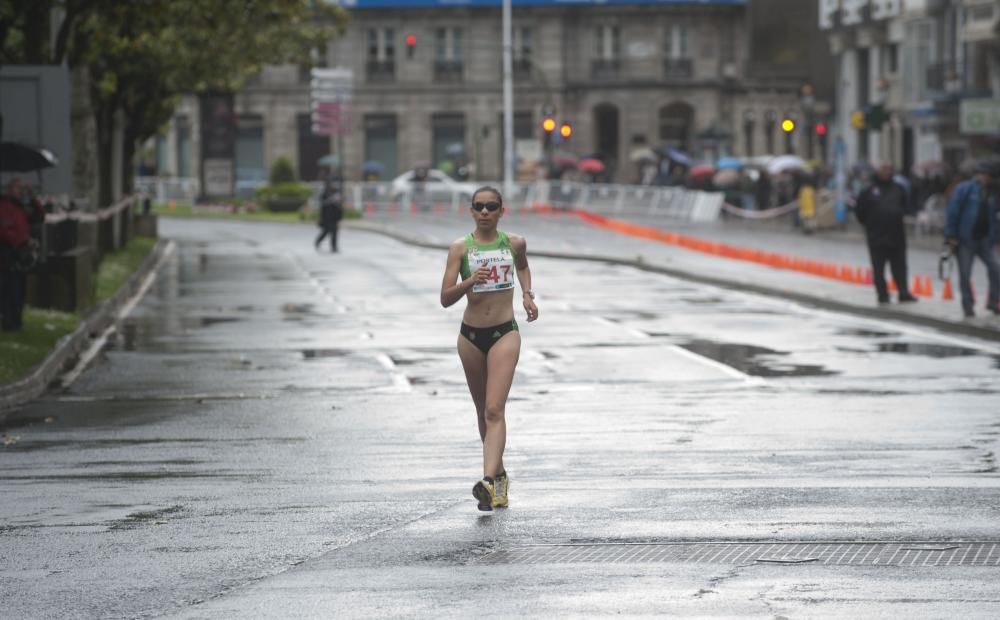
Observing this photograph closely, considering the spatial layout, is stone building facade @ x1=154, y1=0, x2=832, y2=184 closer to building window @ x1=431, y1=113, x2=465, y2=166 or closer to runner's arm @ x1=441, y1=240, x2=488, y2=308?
building window @ x1=431, y1=113, x2=465, y2=166

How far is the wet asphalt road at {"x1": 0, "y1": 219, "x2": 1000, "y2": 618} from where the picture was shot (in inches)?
335

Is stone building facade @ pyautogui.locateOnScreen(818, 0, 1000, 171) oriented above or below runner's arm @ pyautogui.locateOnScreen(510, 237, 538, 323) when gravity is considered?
above

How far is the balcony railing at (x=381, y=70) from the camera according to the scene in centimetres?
9488

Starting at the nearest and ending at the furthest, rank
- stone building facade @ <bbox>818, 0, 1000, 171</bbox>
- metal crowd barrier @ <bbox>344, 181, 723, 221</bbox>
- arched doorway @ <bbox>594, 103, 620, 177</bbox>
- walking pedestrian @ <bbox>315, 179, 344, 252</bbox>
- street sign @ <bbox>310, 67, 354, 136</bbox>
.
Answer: walking pedestrian @ <bbox>315, 179, 344, 252</bbox> → stone building facade @ <bbox>818, 0, 1000, 171</bbox> → metal crowd barrier @ <bbox>344, 181, 723, 221</bbox> → street sign @ <bbox>310, 67, 354, 136</bbox> → arched doorway @ <bbox>594, 103, 620, 177</bbox>

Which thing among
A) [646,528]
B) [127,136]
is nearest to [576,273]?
[127,136]

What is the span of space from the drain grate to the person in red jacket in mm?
13208

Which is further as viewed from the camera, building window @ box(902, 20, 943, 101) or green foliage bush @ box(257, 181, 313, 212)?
green foliage bush @ box(257, 181, 313, 212)

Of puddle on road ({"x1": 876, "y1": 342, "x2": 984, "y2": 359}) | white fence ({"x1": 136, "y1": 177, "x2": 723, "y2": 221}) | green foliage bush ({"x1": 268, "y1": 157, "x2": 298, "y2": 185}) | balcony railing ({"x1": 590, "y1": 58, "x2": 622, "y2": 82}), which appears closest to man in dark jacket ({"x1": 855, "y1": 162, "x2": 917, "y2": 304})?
puddle on road ({"x1": 876, "y1": 342, "x2": 984, "y2": 359})

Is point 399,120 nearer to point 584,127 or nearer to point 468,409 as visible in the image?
point 584,127

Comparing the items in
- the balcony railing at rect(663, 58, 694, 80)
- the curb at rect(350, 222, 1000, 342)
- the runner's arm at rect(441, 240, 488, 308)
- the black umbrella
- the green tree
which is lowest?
the curb at rect(350, 222, 1000, 342)

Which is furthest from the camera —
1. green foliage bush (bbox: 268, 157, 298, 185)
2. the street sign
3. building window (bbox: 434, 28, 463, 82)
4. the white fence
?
building window (bbox: 434, 28, 463, 82)

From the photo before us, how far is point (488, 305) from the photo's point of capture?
36.4 feet

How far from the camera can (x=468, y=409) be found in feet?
52.4

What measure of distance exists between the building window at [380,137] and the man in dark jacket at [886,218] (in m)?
69.4
